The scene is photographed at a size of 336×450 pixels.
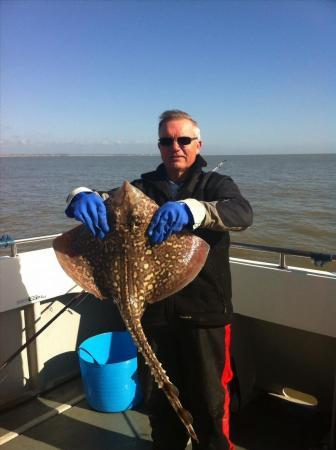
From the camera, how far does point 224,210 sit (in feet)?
7.11

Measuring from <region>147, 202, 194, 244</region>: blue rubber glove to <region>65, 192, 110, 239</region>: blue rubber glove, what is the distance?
262mm

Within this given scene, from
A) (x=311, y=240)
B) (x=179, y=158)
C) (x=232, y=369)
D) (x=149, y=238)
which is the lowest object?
(x=311, y=240)

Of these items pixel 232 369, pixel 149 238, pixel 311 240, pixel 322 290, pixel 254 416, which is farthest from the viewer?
pixel 311 240

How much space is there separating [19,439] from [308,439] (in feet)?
7.70

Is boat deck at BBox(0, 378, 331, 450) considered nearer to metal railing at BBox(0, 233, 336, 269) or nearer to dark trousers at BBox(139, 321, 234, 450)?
dark trousers at BBox(139, 321, 234, 450)

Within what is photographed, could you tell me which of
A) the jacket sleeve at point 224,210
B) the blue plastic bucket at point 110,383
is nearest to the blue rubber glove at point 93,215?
the jacket sleeve at point 224,210

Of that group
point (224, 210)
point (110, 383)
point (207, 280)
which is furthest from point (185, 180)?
point (110, 383)

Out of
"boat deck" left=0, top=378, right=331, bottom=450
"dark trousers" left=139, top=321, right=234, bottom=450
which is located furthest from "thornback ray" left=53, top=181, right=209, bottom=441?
"boat deck" left=0, top=378, right=331, bottom=450

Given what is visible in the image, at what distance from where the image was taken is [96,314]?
4246 millimetres

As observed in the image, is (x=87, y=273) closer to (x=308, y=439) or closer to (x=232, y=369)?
(x=232, y=369)

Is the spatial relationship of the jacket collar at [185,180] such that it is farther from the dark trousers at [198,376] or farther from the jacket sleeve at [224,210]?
the dark trousers at [198,376]

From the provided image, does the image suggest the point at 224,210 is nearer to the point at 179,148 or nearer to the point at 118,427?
the point at 179,148

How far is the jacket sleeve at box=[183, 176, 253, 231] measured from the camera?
2.10 metres

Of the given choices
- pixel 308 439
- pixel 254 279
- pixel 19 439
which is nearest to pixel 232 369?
pixel 254 279
